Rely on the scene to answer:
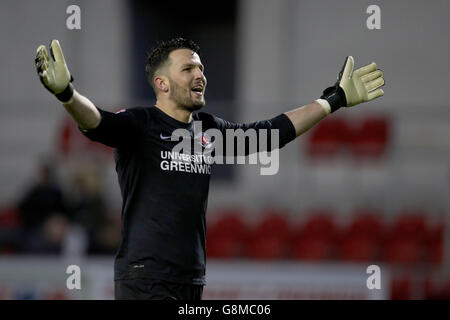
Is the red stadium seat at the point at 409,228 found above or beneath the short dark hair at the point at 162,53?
beneath

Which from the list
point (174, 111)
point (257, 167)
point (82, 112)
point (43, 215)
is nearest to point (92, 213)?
point (43, 215)

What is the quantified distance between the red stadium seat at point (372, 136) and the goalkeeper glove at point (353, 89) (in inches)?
240

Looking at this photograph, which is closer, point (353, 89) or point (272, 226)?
point (353, 89)

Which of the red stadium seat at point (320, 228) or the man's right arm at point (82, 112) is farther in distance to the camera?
the red stadium seat at point (320, 228)

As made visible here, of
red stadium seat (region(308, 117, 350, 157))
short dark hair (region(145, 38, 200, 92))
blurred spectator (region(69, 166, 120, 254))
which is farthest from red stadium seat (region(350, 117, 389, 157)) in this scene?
short dark hair (region(145, 38, 200, 92))

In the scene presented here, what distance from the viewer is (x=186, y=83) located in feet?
15.4

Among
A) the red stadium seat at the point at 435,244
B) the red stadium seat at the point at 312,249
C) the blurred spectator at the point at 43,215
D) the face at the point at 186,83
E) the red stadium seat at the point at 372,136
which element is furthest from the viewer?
the red stadium seat at the point at 372,136

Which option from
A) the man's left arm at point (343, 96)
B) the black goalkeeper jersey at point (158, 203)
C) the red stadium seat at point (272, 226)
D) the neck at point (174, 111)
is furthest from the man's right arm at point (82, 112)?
the red stadium seat at point (272, 226)

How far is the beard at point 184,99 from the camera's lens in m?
4.70

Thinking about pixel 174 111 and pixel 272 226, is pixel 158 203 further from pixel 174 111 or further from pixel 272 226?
pixel 272 226

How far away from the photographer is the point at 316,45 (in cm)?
1291

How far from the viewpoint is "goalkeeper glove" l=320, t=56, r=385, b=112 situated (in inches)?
201

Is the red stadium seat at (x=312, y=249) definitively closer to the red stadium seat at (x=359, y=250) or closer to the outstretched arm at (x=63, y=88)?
the red stadium seat at (x=359, y=250)

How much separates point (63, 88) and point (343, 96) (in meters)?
1.74
